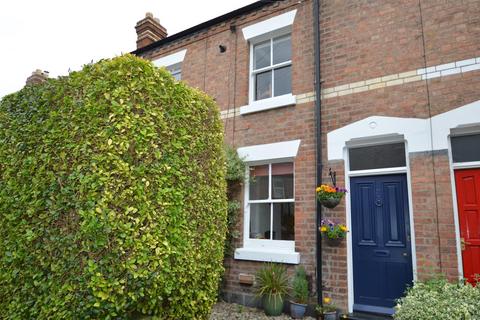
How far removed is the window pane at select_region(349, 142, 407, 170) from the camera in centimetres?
580

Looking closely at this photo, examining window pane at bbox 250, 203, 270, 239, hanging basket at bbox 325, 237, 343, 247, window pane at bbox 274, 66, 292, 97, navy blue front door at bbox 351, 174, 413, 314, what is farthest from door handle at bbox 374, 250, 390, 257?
window pane at bbox 274, 66, 292, 97

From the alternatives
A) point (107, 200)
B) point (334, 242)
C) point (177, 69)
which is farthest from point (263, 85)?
point (107, 200)

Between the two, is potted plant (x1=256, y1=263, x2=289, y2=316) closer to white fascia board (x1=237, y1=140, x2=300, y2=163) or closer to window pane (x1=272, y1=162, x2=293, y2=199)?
window pane (x1=272, y1=162, x2=293, y2=199)

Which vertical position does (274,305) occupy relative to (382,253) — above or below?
below

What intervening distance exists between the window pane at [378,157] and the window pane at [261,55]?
293 centimetres

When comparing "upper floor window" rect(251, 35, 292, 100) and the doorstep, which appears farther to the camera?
"upper floor window" rect(251, 35, 292, 100)

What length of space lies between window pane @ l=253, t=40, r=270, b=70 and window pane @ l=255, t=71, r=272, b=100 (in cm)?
22

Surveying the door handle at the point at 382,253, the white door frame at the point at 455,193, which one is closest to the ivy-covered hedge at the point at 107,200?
the door handle at the point at 382,253

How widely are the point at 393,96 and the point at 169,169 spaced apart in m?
4.17

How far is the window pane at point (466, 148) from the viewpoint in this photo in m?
5.23

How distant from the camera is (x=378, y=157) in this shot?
599cm

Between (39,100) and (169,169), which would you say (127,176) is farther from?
(39,100)

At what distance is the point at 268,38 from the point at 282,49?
49cm

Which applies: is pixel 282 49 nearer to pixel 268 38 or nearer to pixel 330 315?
pixel 268 38
